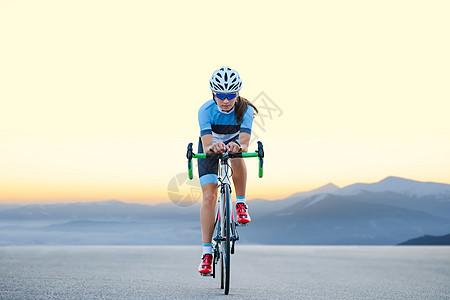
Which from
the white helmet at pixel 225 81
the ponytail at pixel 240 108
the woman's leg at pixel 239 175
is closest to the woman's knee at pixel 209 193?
the woman's leg at pixel 239 175

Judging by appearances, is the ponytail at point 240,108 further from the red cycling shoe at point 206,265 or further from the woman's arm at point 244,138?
the red cycling shoe at point 206,265

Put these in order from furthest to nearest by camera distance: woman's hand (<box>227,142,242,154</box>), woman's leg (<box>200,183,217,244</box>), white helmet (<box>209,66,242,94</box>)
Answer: woman's leg (<box>200,183,217,244</box>)
white helmet (<box>209,66,242,94</box>)
woman's hand (<box>227,142,242,154</box>)

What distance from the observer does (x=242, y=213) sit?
281 inches

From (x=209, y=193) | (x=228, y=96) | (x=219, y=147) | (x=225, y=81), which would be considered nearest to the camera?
(x=219, y=147)

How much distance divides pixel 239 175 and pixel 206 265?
125cm

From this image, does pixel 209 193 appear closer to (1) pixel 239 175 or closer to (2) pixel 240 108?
(1) pixel 239 175

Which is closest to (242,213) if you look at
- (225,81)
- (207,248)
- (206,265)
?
(207,248)

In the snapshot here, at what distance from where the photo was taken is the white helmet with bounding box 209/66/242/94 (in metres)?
6.71

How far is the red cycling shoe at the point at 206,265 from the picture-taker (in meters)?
7.19

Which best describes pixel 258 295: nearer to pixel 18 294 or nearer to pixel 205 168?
pixel 205 168

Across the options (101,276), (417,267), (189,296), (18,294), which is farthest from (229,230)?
(417,267)

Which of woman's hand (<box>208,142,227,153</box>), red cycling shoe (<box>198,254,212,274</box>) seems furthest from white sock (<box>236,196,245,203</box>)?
woman's hand (<box>208,142,227,153</box>)

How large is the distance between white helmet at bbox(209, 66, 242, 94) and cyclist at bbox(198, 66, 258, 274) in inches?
0.6

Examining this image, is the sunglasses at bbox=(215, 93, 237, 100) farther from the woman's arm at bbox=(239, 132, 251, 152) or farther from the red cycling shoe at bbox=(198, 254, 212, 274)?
the red cycling shoe at bbox=(198, 254, 212, 274)
